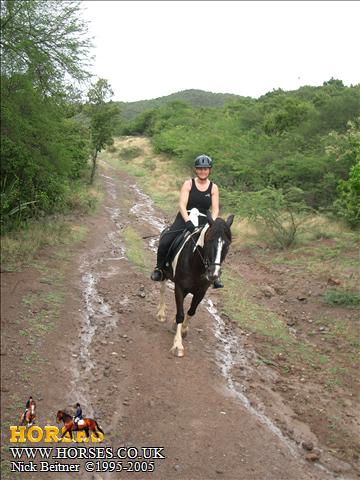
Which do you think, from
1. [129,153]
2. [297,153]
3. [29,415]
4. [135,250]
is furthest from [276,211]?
[129,153]

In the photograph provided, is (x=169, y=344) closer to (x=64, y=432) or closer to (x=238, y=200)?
(x=64, y=432)

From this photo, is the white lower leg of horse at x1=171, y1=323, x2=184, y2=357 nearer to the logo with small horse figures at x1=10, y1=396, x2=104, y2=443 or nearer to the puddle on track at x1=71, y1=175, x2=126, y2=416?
the puddle on track at x1=71, y1=175, x2=126, y2=416

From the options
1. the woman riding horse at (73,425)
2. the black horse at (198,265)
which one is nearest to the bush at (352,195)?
the black horse at (198,265)

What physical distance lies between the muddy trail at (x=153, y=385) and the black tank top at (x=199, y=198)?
7.61ft

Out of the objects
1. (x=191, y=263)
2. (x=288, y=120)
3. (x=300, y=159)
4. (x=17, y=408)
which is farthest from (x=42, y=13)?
(x=288, y=120)

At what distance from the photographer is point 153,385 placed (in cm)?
564

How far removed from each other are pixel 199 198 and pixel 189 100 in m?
95.3

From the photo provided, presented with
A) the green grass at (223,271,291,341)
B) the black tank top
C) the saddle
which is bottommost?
the green grass at (223,271,291,341)

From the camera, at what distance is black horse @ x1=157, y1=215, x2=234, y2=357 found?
5.76 metres

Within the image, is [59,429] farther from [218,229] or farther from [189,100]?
[189,100]

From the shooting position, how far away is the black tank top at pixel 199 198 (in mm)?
6844

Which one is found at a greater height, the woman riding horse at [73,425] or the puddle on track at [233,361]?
the woman riding horse at [73,425]

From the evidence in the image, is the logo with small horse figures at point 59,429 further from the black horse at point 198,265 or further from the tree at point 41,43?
the tree at point 41,43

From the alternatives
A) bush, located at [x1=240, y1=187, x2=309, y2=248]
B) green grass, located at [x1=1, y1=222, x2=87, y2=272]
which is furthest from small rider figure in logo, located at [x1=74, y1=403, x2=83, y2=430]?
bush, located at [x1=240, y1=187, x2=309, y2=248]
